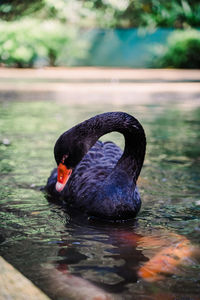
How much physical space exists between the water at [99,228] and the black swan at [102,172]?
0.11m

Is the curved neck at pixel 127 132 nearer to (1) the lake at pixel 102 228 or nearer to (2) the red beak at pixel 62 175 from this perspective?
(2) the red beak at pixel 62 175

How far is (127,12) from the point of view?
26.3 metres

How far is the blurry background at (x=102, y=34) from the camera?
20375mm

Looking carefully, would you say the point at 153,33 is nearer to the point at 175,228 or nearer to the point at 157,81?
the point at 157,81

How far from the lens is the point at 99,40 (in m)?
24.0

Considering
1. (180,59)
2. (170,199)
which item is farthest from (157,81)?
(170,199)

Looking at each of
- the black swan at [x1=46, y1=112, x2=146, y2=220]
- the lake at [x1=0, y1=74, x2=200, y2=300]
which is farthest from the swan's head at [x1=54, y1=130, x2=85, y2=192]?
the lake at [x1=0, y1=74, x2=200, y2=300]

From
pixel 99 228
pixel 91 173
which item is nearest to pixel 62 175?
pixel 99 228

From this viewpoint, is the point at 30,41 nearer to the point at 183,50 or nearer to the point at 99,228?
the point at 183,50

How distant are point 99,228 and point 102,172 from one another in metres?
0.61

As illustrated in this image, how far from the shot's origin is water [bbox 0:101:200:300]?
2471mm

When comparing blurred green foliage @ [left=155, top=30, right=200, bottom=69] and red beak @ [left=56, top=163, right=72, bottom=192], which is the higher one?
red beak @ [left=56, top=163, right=72, bottom=192]

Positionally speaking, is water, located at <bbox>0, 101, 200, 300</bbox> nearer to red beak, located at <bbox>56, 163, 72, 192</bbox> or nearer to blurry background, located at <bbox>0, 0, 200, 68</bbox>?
red beak, located at <bbox>56, 163, 72, 192</bbox>

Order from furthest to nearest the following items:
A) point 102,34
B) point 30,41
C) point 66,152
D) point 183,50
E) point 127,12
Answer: point 127,12 < point 102,34 < point 183,50 < point 30,41 < point 66,152
